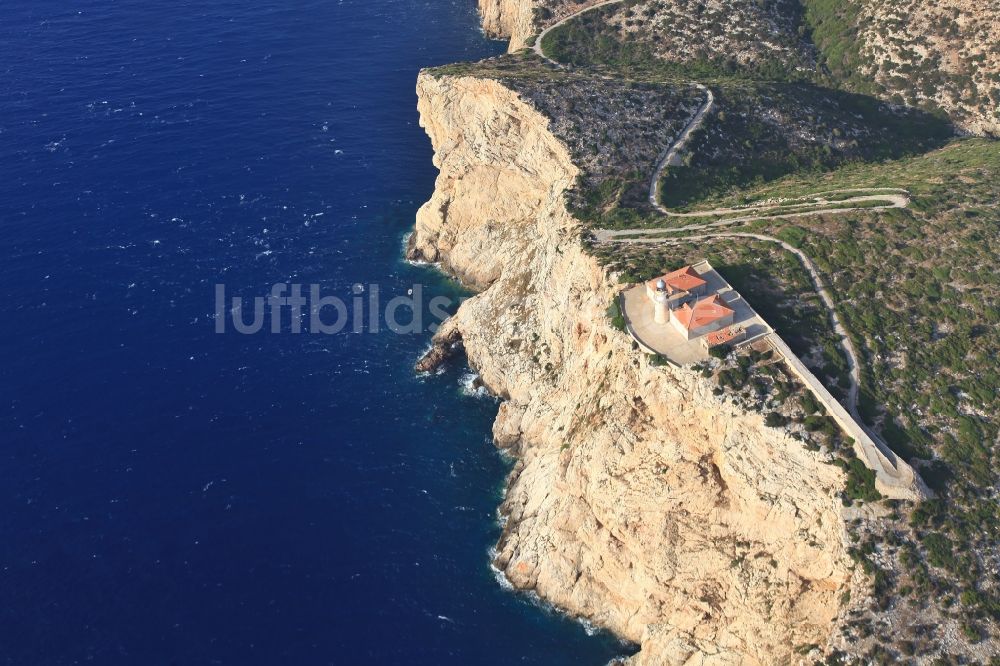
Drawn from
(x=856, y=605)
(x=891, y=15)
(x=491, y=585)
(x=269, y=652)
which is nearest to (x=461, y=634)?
(x=491, y=585)

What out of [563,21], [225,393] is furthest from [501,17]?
[225,393]

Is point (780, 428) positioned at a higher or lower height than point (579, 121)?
lower

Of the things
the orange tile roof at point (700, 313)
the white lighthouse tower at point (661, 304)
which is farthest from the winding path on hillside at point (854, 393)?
the white lighthouse tower at point (661, 304)

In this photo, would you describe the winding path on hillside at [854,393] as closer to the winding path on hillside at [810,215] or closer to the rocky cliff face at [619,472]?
the winding path on hillside at [810,215]

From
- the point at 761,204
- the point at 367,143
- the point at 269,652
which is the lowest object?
the point at 269,652

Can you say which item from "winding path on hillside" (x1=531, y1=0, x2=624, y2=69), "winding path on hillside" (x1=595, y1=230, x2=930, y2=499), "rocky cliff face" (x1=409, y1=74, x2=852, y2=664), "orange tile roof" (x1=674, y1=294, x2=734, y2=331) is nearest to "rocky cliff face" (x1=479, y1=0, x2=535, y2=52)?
"winding path on hillside" (x1=531, y1=0, x2=624, y2=69)

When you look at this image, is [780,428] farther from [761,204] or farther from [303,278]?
[303,278]
